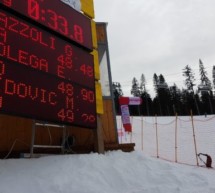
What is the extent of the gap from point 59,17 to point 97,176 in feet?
12.6

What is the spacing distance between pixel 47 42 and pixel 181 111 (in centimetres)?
6780

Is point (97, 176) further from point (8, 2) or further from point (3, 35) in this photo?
point (8, 2)

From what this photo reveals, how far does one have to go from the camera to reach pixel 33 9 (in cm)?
726

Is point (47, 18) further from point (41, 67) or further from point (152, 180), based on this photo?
point (152, 180)

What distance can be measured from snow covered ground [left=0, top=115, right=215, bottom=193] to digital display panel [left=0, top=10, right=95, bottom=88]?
77.3 inches

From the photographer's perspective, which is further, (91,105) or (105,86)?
(105,86)

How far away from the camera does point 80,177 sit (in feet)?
22.8

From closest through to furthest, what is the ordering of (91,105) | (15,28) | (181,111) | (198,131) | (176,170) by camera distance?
(15,28) → (91,105) → (176,170) → (198,131) → (181,111)

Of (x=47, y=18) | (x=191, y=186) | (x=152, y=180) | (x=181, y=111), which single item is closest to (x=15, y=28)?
(x=47, y=18)

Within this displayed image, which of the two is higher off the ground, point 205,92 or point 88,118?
point 205,92

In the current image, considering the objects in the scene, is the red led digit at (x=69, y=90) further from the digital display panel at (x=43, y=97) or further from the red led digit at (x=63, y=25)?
the red led digit at (x=63, y=25)

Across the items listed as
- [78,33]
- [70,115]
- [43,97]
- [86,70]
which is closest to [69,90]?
[70,115]

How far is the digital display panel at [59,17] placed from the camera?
7.02 meters

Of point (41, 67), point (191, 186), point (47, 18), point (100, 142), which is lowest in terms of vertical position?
point (191, 186)
